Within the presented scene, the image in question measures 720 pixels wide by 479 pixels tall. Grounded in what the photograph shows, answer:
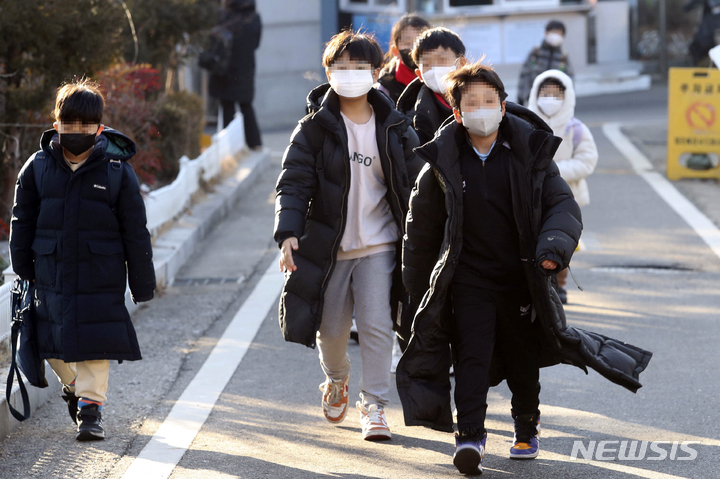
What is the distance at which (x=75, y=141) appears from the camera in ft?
14.6

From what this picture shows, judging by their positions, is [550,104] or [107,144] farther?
[550,104]

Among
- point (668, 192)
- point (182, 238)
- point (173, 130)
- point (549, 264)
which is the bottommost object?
point (668, 192)

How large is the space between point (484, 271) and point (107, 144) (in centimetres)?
182

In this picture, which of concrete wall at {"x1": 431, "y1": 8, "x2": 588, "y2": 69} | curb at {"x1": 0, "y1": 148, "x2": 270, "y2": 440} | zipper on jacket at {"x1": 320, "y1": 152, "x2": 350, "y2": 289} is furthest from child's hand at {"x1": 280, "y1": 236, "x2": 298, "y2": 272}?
concrete wall at {"x1": 431, "y1": 8, "x2": 588, "y2": 69}

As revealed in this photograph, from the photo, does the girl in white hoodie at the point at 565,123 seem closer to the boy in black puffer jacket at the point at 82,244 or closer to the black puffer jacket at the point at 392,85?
the black puffer jacket at the point at 392,85

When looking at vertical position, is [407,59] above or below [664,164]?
above

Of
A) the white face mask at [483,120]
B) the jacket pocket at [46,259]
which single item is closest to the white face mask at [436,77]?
the white face mask at [483,120]

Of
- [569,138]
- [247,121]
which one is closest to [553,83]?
[569,138]

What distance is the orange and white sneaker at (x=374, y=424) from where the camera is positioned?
4582mm

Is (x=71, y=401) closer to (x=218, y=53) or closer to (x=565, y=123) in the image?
(x=565, y=123)

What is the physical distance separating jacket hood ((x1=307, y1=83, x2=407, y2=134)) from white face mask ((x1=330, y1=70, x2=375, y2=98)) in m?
0.08

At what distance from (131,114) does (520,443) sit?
5734mm

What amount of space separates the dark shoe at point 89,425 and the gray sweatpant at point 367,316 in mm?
1092

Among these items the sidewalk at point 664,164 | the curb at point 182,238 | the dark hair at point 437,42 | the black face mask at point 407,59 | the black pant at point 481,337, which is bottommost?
the sidewalk at point 664,164
